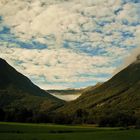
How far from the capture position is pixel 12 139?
7225 cm

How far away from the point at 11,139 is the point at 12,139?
19 centimetres

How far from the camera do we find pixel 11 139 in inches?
2844
